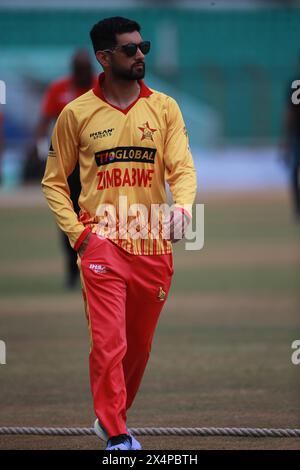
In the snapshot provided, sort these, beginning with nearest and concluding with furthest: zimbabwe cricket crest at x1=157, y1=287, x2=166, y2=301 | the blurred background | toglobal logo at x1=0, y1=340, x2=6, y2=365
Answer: zimbabwe cricket crest at x1=157, y1=287, x2=166, y2=301
the blurred background
toglobal logo at x1=0, y1=340, x2=6, y2=365

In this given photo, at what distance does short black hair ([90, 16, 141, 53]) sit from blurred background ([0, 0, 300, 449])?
2.15 m

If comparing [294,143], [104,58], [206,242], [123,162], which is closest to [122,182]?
[123,162]

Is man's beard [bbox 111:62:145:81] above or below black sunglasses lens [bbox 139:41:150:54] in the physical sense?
below

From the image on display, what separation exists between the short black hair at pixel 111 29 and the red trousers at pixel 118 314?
101 centimetres

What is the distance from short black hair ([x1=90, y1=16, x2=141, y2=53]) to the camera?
686 centimetres

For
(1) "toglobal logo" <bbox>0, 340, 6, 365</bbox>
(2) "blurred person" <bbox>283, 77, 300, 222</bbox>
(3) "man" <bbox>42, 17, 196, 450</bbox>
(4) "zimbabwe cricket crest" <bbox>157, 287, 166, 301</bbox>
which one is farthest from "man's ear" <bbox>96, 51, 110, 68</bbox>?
(2) "blurred person" <bbox>283, 77, 300, 222</bbox>

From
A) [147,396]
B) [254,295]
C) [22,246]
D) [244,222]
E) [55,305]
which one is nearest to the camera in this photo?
[147,396]

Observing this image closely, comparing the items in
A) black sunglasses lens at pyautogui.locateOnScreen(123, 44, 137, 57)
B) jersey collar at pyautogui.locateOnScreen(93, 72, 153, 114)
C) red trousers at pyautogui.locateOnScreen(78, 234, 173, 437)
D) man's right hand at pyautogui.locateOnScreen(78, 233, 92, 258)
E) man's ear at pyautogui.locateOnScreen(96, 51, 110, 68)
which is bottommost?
red trousers at pyautogui.locateOnScreen(78, 234, 173, 437)

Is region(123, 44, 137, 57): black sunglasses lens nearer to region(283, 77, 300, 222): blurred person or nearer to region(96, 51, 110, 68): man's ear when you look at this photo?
region(96, 51, 110, 68): man's ear

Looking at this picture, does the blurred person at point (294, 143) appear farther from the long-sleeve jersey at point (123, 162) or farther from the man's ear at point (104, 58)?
the long-sleeve jersey at point (123, 162)
